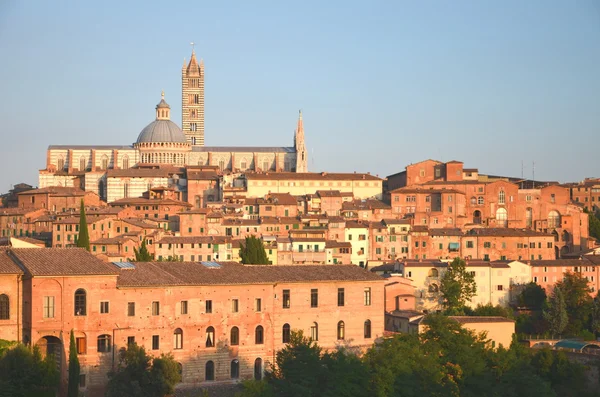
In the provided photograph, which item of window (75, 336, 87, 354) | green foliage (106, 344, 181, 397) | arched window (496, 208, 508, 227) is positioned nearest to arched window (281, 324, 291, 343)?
green foliage (106, 344, 181, 397)

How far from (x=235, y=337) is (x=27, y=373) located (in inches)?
275

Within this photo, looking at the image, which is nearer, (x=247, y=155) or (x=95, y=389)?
(x=95, y=389)

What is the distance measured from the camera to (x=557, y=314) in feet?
167

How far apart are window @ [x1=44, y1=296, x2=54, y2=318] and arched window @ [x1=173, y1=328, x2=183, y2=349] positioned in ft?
12.3

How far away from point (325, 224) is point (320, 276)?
26.4m

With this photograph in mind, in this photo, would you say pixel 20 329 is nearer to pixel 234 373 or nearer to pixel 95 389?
pixel 95 389

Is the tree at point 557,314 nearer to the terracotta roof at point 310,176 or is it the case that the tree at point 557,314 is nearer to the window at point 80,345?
the window at point 80,345

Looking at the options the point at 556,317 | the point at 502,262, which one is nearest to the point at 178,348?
the point at 556,317

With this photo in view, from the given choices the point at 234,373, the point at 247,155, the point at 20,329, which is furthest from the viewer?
the point at 247,155

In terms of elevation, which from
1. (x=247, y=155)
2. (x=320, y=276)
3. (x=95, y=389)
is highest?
(x=247, y=155)

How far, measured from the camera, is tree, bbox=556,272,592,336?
51531 mm

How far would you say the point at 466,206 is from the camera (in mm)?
70250

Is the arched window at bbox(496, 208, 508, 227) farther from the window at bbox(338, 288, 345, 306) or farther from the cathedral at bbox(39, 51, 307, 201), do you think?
the window at bbox(338, 288, 345, 306)

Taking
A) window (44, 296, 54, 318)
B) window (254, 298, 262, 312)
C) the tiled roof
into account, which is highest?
the tiled roof
